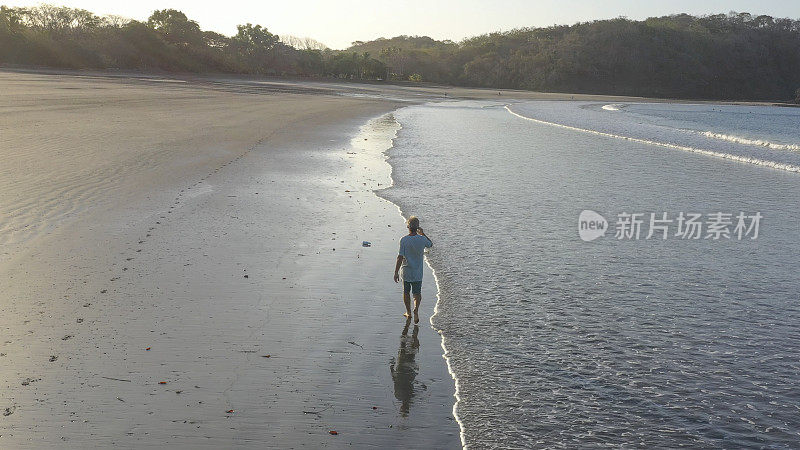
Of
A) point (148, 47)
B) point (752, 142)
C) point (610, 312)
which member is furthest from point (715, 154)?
point (148, 47)

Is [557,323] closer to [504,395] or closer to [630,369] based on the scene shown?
[630,369]

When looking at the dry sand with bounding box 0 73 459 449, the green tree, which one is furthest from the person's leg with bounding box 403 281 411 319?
the green tree

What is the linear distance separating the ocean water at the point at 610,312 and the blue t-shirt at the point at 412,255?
600mm

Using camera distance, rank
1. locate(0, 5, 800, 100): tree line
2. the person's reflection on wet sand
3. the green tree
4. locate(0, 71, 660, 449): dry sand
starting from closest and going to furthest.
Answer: locate(0, 71, 660, 449): dry sand → the person's reflection on wet sand → the green tree → locate(0, 5, 800, 100): tree line

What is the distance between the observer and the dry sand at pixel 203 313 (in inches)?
200

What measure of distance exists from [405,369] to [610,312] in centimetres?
300

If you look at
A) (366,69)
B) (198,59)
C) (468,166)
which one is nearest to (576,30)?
(366,69)

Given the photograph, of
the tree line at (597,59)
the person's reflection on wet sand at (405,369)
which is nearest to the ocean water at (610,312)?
the person's reflection on wet sand at (405,369)

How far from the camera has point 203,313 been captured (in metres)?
7.36

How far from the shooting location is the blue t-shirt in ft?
24.3

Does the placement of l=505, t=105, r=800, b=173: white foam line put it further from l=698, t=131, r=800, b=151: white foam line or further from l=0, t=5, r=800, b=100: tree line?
l=0, t=5, r=800, b=100: tree line

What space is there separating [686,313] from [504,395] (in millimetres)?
3385

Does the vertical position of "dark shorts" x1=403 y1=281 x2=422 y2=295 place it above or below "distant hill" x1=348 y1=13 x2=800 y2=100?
below

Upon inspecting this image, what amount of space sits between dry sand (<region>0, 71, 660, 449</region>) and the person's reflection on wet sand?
0.02 meters
